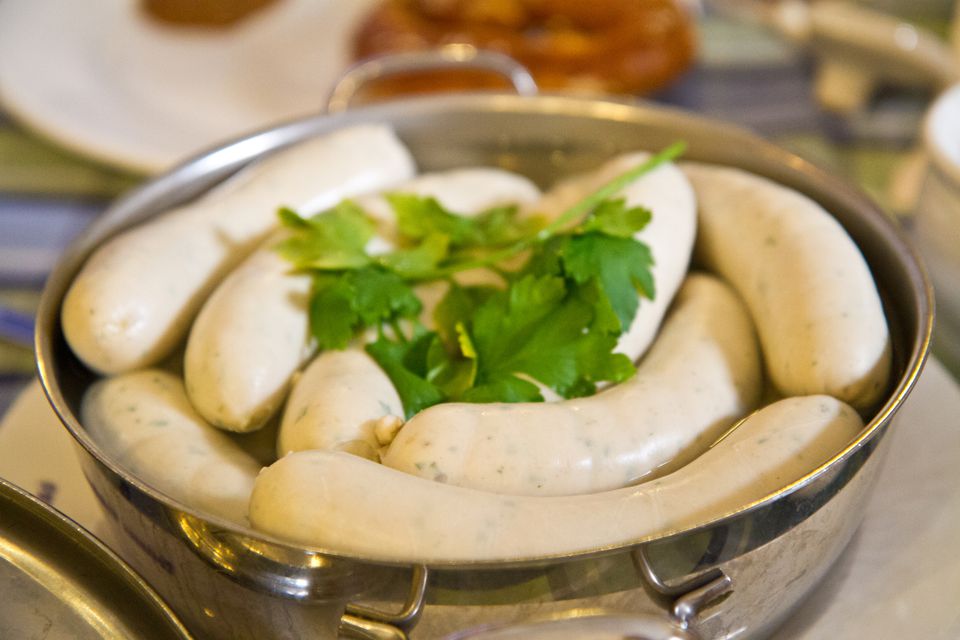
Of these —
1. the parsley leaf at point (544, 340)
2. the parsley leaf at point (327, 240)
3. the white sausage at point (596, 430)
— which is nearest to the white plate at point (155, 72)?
the parsley leaf at point (327, 240)

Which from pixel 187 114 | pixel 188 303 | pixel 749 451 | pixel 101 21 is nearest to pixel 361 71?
pixel 188 303

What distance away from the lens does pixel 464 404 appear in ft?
3.14

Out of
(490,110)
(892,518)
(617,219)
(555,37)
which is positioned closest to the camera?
(892,518)

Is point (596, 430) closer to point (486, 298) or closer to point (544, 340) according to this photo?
point (544, 340)

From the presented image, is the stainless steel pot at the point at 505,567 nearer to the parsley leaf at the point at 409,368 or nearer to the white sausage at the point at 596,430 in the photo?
the white sausage at the point at 596,430

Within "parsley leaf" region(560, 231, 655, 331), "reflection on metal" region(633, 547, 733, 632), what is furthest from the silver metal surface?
"parsley leaf" region(560, 231, 655, 331)

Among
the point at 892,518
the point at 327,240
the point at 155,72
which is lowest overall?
the point at 892,518

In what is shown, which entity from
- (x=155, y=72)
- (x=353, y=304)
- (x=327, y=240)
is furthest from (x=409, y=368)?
(x=155, y=72)

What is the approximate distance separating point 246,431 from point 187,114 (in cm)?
124

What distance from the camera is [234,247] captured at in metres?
1.25

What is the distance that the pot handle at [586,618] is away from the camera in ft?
2.42

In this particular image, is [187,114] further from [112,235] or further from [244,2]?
[112,235]

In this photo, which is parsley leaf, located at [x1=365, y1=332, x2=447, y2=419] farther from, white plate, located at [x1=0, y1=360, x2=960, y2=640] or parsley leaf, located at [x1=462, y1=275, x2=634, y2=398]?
white plate, located at [x1=0, y1=360, x2=960, y2=640]

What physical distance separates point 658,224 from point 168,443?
0.64 meters
